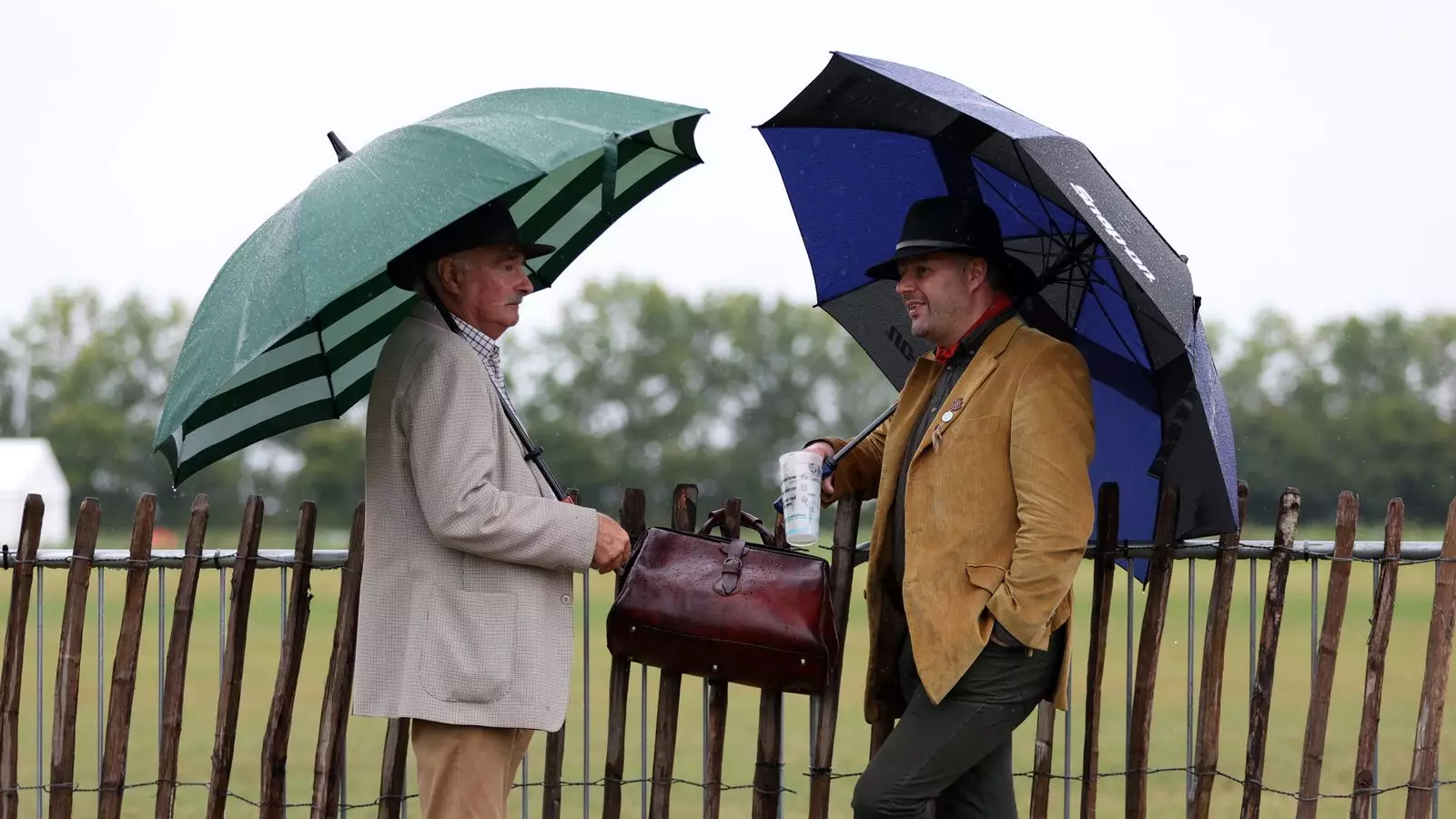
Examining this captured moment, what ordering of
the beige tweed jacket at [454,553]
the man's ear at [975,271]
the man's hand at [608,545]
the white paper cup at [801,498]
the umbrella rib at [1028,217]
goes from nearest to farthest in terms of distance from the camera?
the beige tweed jacket at [454,553], the man's hand at [608,545], the man's ear at [975,271], the white paper cup at [801,498], the umbrella rib at [1028,217]

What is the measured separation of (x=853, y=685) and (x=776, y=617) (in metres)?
24.9

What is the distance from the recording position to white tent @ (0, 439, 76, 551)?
76.8m

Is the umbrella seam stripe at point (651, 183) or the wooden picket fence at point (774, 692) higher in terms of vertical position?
the umbrella seam stripe at point (651, 183)

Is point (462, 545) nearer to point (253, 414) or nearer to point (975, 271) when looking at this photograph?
point (253, 414)

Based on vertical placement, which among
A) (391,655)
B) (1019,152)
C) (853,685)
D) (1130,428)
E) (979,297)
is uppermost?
(1019,152)

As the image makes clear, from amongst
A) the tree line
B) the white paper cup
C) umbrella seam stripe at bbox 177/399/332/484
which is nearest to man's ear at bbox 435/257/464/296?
umbrella seam stripe at bbox 177/399/332/484

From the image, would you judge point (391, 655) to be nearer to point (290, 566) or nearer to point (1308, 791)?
point (290, 566)

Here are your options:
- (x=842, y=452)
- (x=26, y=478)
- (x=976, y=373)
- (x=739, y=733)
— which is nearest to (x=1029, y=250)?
(x=976, y=373)

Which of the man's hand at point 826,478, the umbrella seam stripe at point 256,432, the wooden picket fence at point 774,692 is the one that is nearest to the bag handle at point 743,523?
the wooden picket fence at point 774,692

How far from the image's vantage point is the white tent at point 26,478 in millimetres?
A: 76750

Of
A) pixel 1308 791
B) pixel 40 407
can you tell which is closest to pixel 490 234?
pixel 1308 791

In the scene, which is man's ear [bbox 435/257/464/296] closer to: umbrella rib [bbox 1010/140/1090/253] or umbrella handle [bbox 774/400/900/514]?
umbrella handle [bbox 774/400/900/514]

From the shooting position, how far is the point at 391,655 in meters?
3.38

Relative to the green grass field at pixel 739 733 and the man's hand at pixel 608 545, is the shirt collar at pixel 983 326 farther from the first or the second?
the green grass field at pixel 739 733
